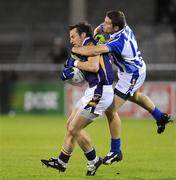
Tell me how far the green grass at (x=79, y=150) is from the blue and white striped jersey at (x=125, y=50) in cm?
148

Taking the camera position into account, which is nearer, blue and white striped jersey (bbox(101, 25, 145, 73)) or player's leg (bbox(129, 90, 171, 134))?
blue and white striped jersey (bbox(101, 25, 145, 73))

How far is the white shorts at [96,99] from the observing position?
9461mm

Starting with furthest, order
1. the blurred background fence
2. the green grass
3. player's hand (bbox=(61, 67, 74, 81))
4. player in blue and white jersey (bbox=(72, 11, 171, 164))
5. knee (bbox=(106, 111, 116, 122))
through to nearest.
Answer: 1. the blurred background fence
2. knee (bbox=(106, 111, 116, 122))
3. player in blue and white jersey (bbox=(72, 11, 171, 164))
4. the green grass
5. player's hand (bbox=(61, 67, 74, 81))

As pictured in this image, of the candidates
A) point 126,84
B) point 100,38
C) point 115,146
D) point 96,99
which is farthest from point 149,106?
point 96,99

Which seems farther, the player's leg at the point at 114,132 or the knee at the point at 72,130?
the player's leg at the point at 114,132

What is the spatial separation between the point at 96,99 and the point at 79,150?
4.12 meters

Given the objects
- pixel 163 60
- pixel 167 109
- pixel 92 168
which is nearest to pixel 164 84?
pixel 167 109

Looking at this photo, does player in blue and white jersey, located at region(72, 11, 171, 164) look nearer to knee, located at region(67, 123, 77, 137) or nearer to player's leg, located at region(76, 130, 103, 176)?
player's leg, located at region(76, 130, 103, 176)

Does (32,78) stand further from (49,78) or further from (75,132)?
(75,132)

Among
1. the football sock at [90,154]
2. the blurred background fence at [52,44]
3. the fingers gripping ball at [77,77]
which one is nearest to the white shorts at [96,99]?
the fingers gripping ball at [77,77]

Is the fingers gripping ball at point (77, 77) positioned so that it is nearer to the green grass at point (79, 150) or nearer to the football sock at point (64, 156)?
the football sock at point (64, 156)

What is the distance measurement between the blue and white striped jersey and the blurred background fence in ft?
33.8

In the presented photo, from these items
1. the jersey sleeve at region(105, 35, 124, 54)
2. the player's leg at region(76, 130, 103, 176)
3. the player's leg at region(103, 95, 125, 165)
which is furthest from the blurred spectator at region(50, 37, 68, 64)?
the player's leg at region(76, 130, 103, 176)

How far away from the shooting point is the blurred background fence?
22766mm
